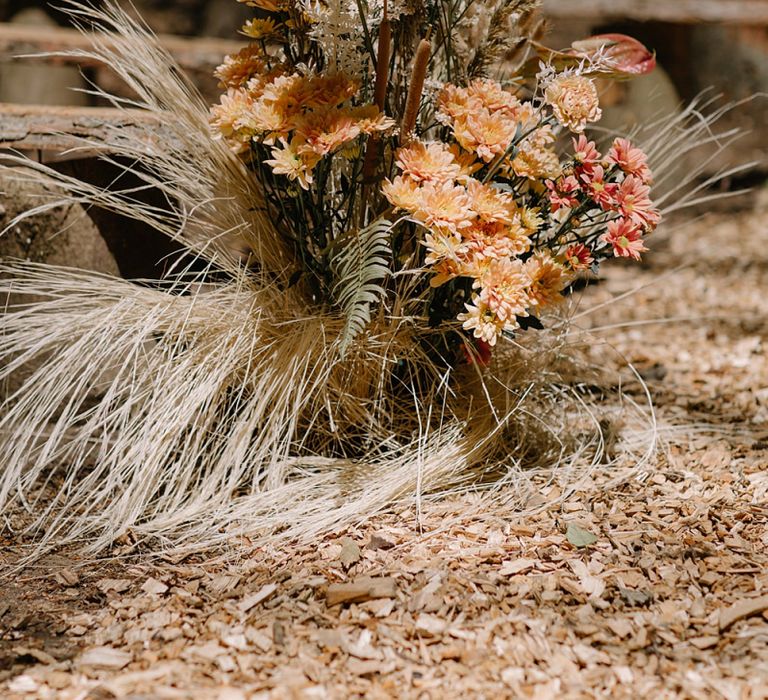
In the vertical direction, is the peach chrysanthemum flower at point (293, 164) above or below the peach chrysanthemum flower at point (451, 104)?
below

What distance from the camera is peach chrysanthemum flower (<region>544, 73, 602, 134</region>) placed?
Answer: 5.35ft

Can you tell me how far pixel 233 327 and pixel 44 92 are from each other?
119 inches

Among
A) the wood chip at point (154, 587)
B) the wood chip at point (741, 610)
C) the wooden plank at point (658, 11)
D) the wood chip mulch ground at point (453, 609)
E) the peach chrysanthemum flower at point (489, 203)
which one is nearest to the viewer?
the wood chip mulch ground at point (453, 609)

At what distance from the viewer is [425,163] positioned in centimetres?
161

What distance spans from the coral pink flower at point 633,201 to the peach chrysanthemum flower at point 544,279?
0.16m

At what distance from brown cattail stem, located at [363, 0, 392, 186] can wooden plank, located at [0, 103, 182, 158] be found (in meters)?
0.54

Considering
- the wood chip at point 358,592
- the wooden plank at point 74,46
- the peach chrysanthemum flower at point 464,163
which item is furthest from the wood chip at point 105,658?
the wooden plank at point 74,46

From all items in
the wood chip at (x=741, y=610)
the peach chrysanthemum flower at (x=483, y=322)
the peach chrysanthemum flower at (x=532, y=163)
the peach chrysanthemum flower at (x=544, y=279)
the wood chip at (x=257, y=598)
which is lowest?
the wood chip at (x=741, y=610)

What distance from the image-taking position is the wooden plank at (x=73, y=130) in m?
2.04

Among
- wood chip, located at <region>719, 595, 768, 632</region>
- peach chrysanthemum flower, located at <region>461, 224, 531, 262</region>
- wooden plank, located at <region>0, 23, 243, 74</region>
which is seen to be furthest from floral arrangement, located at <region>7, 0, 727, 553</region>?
wooden plank, located at <region>0, 23, 243, 74</region>

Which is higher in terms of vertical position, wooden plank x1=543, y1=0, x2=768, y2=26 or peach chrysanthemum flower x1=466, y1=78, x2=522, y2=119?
wooden plank x1=543, y1=0, x2=768, y2=26

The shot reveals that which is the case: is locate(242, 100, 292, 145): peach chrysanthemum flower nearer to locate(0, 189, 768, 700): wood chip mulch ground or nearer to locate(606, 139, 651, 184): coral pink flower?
locate(606, 139, 651, 184): coral pink flower

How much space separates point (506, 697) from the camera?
1212 millimetres

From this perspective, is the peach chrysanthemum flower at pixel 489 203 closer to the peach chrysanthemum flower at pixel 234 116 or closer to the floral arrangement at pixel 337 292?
the floral arrangement at pixel 337 292
